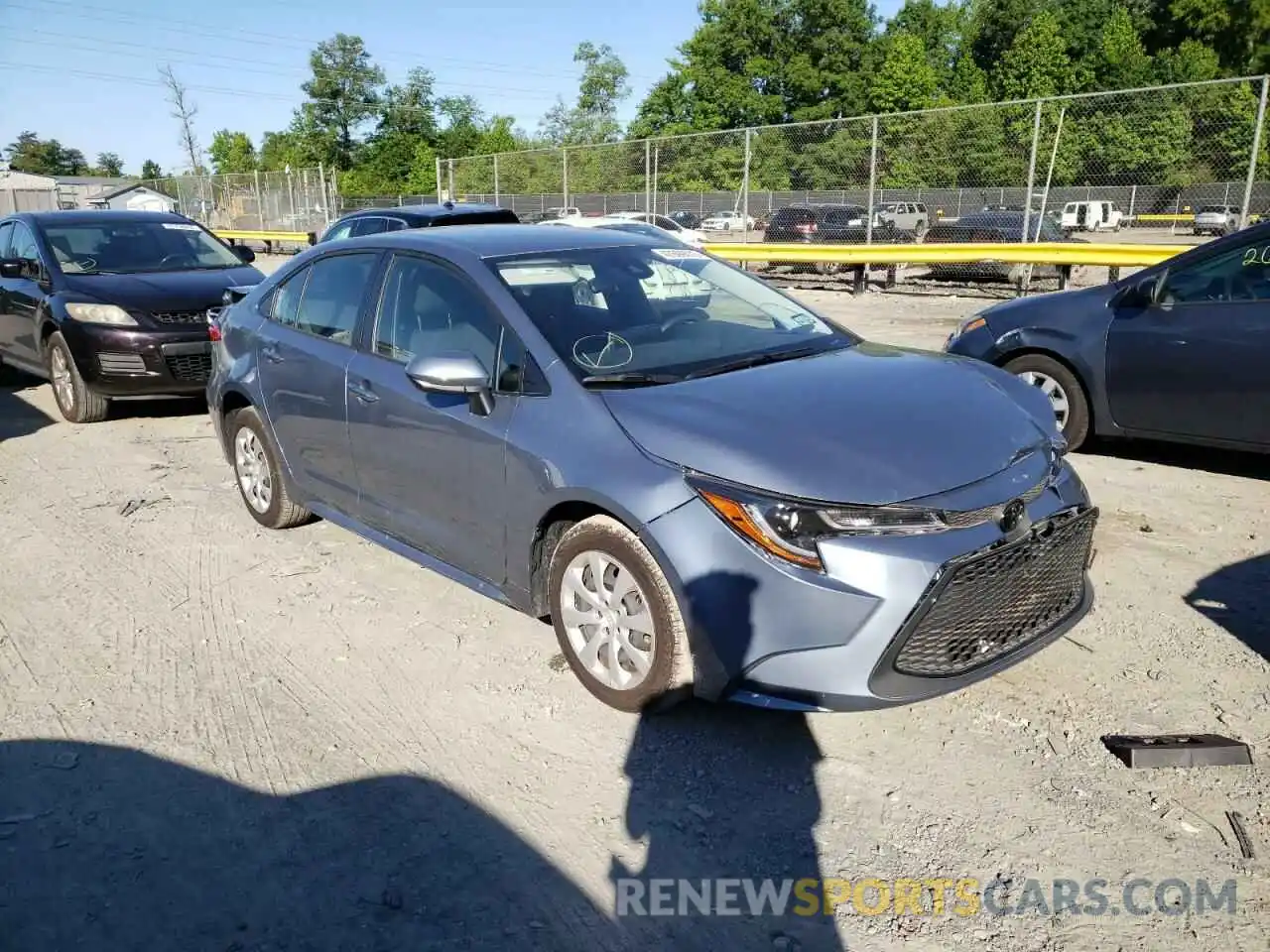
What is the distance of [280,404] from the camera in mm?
5020

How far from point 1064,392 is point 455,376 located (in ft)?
14.4

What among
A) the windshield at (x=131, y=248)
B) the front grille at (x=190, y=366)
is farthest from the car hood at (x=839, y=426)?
the windshield at (x=131, y=248)

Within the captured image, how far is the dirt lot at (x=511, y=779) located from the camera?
2.53 m

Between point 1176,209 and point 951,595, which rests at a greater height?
point 1176,209

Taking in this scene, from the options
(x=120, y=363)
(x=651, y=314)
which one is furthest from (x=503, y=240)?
(x=120, y=363)

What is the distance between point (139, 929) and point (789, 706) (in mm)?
1853

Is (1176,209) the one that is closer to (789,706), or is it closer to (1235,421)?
(1235,421)

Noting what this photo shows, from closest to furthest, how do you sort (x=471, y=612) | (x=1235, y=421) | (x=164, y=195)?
(x=471, y=612)
(x=1235, y=421)
(x=164, y=195)

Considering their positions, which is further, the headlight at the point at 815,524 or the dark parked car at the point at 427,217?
the dark parked car at the point at 427,217

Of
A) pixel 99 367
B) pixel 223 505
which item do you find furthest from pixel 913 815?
pixel 99 367

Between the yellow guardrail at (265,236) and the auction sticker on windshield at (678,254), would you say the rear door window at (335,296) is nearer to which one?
the auction sticker on windshield at (678,254)

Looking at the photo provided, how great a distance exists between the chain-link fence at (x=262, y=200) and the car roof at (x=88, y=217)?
23361 mm

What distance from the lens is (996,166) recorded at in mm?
16781

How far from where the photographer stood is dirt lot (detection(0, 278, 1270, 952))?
2527 mm
